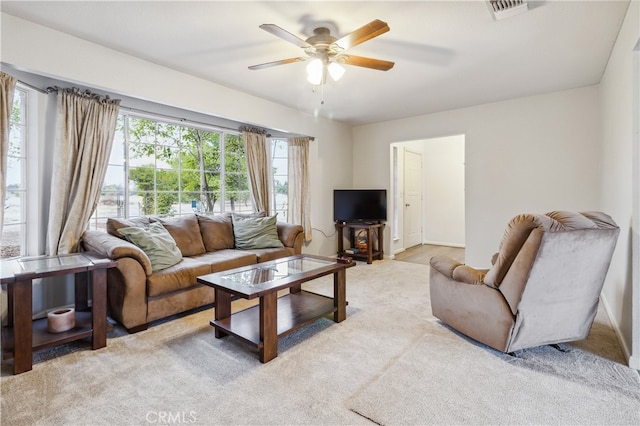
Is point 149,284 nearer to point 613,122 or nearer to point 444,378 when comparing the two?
point 444,378

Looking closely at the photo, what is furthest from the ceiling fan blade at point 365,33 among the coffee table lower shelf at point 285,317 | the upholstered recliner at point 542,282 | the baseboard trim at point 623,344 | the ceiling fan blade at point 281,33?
the baseboard trim at point 623,344

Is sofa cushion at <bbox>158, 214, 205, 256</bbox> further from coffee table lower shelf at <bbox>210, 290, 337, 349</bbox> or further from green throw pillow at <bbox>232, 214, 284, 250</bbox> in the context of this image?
coffee table lower shelf at <bbox>210, 290, 337, 349</bbox>

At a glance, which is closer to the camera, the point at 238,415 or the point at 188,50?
the point at 238,415

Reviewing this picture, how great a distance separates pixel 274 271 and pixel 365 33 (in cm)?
192

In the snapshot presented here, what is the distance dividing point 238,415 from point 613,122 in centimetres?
384

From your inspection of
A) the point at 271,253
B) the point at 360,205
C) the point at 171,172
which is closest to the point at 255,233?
the point at 271,253

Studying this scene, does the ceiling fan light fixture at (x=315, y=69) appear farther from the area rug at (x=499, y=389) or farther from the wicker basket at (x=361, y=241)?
the wicker basket at (x=361, y=241)

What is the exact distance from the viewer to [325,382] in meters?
1.88

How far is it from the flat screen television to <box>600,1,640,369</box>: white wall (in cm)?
286

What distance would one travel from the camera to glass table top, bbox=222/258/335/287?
241 centimetres

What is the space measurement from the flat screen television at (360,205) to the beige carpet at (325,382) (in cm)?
289

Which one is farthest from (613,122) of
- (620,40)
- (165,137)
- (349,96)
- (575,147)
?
(165,137)

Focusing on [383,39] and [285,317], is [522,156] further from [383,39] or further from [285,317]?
[285,317]

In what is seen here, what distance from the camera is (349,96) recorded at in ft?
13.5
